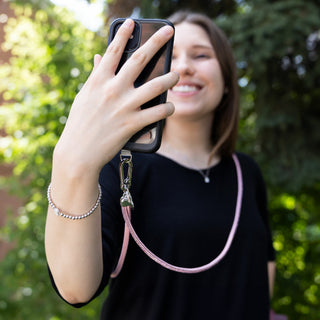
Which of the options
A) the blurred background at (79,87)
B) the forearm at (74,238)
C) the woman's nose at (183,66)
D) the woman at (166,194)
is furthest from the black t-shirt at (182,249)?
the blurred background at (79,87)

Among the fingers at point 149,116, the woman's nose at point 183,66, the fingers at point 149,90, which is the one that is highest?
the fingers at point 149,90

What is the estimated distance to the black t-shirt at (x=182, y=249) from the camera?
3.59 ft

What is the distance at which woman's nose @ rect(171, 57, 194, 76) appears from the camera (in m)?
1.34

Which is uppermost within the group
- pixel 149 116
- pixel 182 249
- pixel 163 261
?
pixel 149 116

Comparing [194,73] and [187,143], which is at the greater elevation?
[194,73]

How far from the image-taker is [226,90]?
5.43ft

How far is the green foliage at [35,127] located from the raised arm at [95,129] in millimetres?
1718

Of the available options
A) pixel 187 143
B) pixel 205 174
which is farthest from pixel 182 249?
pixel 187 143

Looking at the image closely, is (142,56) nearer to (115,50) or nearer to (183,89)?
(115,50)

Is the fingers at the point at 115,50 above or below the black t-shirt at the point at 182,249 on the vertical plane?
above

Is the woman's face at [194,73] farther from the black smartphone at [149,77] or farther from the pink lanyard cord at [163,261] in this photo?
the black smartphone at [149,77]

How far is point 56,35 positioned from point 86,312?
1935 mm

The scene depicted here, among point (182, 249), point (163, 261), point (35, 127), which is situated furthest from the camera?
point (35, 127)

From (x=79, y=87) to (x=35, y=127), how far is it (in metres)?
0.46
